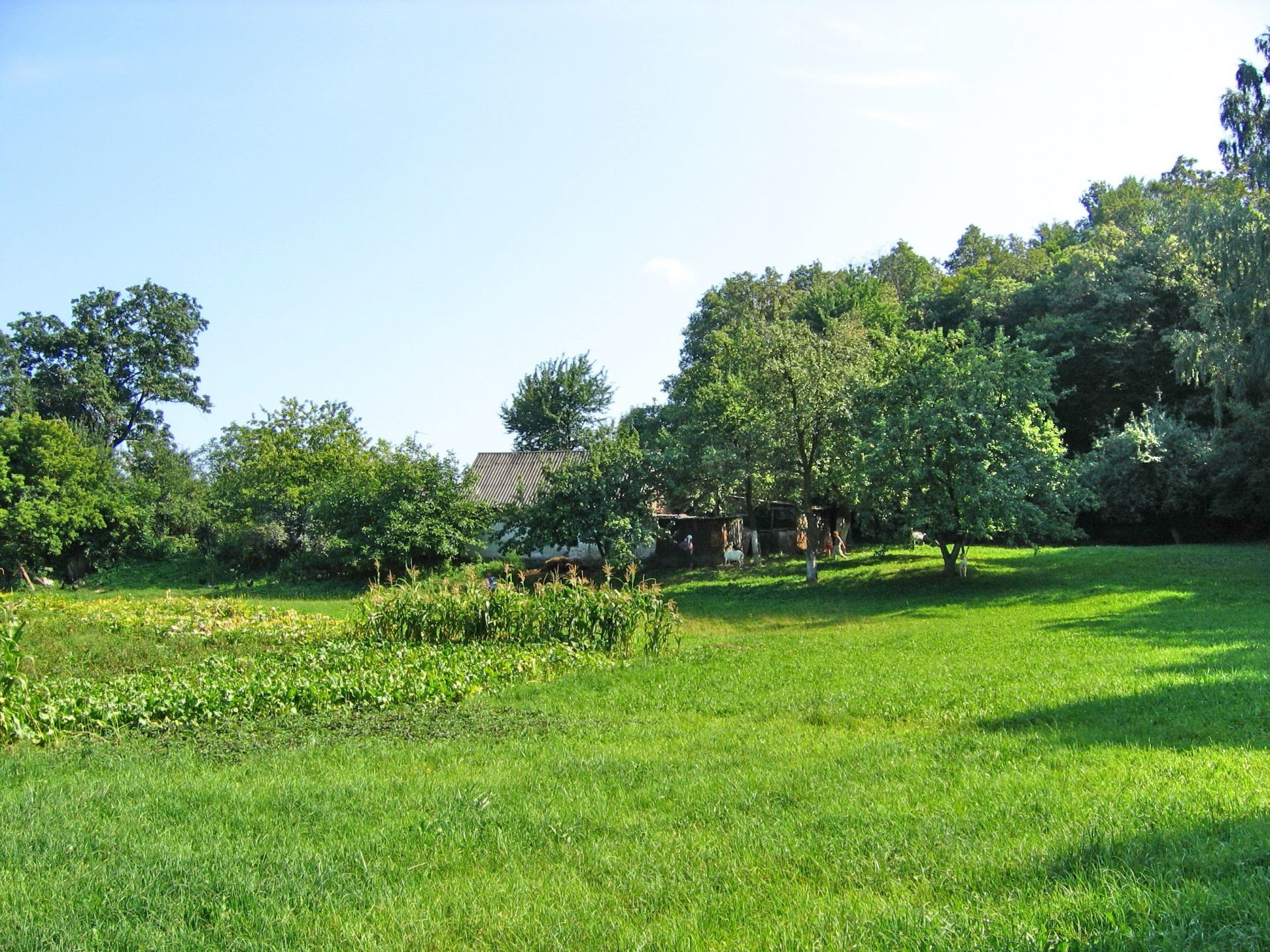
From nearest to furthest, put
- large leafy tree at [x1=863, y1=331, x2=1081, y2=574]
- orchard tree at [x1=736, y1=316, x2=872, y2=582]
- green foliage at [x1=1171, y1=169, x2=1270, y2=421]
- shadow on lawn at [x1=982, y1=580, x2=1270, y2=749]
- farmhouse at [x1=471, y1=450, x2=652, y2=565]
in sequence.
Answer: shadow on lawn at [x1=982, y1=580, x2=1270, y2=749] → green foliage at [x1=1171, y1=169, x2=1270, y2=421] → large leafy tree at [x1=863, y1=331, x2=1081, y2=574] → orchard tree at [x1=736, y1=316, x2=872, y2=582] → farmhouse at [x1=471, y1=450, x2=652, y2=565]

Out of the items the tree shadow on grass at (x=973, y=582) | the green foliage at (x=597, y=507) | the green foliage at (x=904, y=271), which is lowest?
the tree shadow on grass at (x=973, y=582)

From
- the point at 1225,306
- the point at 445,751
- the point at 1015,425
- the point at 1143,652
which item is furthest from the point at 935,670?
the point at 1225,306

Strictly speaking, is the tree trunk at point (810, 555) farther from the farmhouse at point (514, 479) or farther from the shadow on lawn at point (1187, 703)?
the shadow on lawn at point (1187, 703)

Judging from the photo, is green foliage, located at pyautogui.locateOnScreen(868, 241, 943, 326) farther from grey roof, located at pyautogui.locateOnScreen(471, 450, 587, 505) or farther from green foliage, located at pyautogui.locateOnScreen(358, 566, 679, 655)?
green foliage, located at pyautogui.locateOnScreen(358, 566, 679, 655)

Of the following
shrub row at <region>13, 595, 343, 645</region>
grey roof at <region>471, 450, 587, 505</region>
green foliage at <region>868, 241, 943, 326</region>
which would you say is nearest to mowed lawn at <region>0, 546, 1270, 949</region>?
shrub row at <region>13, 595, 343, 645</region>

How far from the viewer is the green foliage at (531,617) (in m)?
16.5

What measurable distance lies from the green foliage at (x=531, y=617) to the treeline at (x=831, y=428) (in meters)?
11.4

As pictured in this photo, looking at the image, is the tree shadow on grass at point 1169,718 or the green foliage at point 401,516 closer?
the tree shadow on grass at point 1169,718

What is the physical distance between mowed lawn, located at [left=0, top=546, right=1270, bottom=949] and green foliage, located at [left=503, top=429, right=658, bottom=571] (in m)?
20.2

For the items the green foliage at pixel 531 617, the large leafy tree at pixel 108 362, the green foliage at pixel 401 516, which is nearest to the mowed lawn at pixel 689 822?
the green foliage at pixel 531 617

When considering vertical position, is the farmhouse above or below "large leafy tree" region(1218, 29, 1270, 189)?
below

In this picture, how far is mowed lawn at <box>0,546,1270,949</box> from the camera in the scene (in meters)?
4.55

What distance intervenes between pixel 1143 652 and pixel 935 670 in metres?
3.38

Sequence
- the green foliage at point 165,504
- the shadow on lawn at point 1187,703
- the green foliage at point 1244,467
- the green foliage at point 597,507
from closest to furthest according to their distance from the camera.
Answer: the shadow on lawn at point 1187,703 < the green foliage at point 1244,467 < the green foliage at point 597,507 < the green foliage at point 165,504
